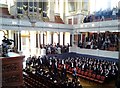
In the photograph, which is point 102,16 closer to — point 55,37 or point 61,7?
point 55,37

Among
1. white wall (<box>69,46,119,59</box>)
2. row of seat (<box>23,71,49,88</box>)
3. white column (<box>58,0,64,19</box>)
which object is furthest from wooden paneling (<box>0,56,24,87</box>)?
white column (<box>58,0,64,19</box>)

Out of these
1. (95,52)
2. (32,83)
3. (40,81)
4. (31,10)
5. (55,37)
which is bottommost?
(32,83)

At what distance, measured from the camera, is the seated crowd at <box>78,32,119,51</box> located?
54.3 ft

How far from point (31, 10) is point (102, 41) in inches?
319

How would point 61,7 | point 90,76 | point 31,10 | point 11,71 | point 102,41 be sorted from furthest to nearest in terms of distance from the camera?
point 61,7, point 31,10, point 102,41, point 90,76, point 11,71

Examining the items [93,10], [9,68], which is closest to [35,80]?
[9,68]

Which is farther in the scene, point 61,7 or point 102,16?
point 61,7

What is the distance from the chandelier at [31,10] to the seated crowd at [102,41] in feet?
19.7

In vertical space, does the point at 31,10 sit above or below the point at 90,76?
above

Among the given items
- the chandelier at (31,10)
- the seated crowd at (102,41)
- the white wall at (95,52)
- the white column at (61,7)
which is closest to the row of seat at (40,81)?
the white wall at (95,52)

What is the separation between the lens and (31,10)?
60.9ft

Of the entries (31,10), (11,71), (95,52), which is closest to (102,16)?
(95,52)

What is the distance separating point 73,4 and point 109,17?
8.00 metres

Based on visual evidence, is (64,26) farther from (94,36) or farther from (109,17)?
(109,17)
